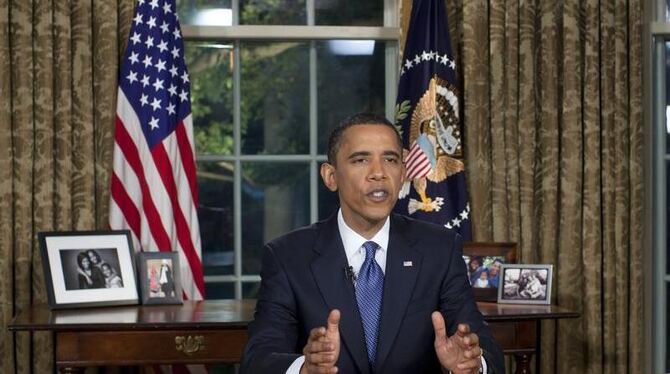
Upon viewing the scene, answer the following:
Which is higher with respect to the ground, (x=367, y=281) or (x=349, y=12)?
(x=349, y=12)

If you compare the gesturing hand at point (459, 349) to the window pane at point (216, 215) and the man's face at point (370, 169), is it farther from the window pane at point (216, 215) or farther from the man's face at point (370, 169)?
the window pane at point (216, 215)

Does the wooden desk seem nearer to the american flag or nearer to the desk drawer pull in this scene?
the desk drawer pull

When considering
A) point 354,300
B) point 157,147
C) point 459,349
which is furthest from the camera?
point 157,147

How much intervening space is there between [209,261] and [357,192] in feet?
8.48

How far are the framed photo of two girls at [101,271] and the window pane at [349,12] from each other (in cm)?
141

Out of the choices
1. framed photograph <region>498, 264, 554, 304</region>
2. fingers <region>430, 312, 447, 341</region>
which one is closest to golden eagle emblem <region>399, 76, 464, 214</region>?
framed photograph <region>498, 264, 554, 304</region>

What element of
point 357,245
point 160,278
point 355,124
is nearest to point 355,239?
point 357,245

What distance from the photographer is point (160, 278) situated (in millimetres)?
4273

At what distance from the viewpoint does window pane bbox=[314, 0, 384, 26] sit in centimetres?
500

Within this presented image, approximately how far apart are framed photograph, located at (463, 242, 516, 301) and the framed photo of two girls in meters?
1.20

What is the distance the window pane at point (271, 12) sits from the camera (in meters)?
4.95

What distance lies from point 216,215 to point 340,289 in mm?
2590

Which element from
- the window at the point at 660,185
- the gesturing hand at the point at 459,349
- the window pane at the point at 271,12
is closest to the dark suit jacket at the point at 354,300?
the gesturing hand at the point at 459,349

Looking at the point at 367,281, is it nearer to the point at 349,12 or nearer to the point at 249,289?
the point at 249,289
